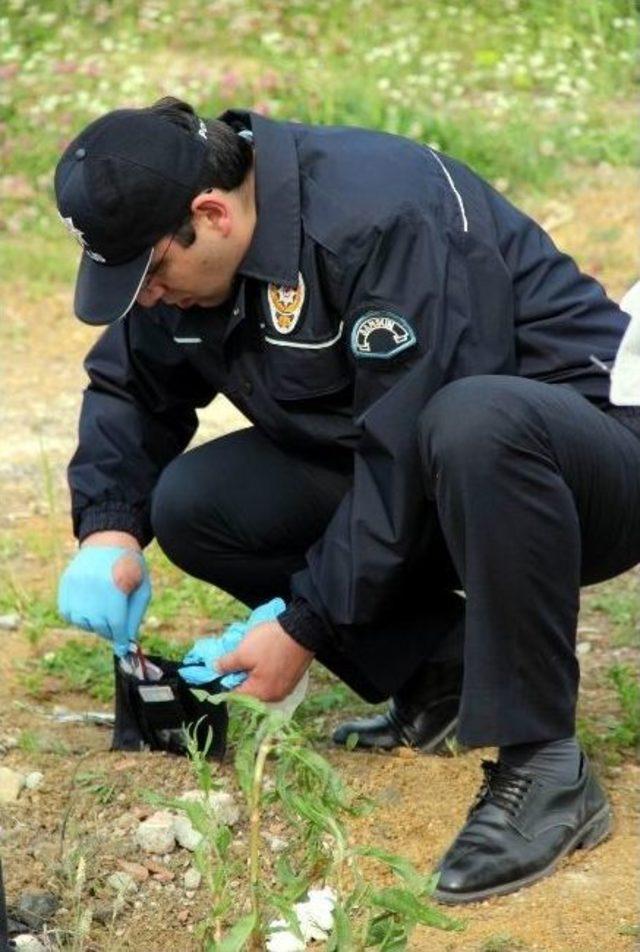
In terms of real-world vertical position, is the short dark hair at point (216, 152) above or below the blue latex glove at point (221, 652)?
above

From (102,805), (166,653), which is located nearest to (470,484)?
(102,805)

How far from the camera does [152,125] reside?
301 centimetres

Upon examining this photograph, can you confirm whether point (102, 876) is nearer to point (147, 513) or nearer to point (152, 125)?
point (147, 513)

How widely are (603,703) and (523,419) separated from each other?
1055mm

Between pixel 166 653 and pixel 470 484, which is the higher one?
pixel 470 484

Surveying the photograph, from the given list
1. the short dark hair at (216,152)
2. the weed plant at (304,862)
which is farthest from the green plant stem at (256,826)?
the short dark hair at (216,152)

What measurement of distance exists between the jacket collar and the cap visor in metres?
0.18

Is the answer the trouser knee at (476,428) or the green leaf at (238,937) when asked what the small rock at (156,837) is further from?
the green leaf at (238,937)

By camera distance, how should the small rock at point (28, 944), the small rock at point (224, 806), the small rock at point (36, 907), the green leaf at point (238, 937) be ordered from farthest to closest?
→ the small rock at point (224, 806)
the small rock at point (36, 907)
the small rock at point (28, 944)
the green leaf at point (238, 937)

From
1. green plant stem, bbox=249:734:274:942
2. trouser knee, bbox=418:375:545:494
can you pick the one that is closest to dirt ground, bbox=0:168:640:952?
green plant stem, bbox=249:734:274:942

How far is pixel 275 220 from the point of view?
10.0ft

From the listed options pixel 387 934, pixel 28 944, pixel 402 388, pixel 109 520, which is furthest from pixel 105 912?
pixel 402 388

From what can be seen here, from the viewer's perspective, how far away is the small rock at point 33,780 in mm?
3346

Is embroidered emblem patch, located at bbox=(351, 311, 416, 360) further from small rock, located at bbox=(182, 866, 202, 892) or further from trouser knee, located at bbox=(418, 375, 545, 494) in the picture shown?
small rock, located at bbox=(182, 866, 202, 892)
